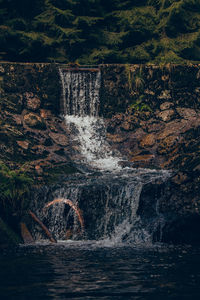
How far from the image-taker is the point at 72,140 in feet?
83.2

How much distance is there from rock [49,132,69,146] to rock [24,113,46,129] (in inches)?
24.2

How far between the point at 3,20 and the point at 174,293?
77.7 ft

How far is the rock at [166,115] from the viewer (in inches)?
1004

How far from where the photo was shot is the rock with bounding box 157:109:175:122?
25.5 metres

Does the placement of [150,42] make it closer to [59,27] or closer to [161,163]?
[59,27]

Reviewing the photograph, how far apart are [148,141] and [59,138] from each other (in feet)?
14.1

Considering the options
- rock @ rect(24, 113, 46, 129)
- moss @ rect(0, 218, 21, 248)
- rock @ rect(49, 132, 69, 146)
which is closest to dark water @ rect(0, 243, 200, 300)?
moss @ rect(0, 218, 21, 248)

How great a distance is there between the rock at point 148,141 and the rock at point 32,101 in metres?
5.62

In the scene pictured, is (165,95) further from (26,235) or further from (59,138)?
(26,235)

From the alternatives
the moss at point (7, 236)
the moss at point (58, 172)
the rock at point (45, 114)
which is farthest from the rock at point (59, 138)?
the moss at point (7, 236)

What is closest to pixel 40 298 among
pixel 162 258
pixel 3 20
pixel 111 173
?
pixel 162 258

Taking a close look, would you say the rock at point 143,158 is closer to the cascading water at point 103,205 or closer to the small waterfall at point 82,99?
the cascading water at point 103,205

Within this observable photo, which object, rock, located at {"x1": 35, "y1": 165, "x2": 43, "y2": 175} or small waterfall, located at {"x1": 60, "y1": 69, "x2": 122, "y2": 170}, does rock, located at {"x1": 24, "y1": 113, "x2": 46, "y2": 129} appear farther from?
rock, located at {"x1": 35, "y1": 165, "x2": 43, "y2": 175}

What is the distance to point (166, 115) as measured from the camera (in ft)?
84.1
